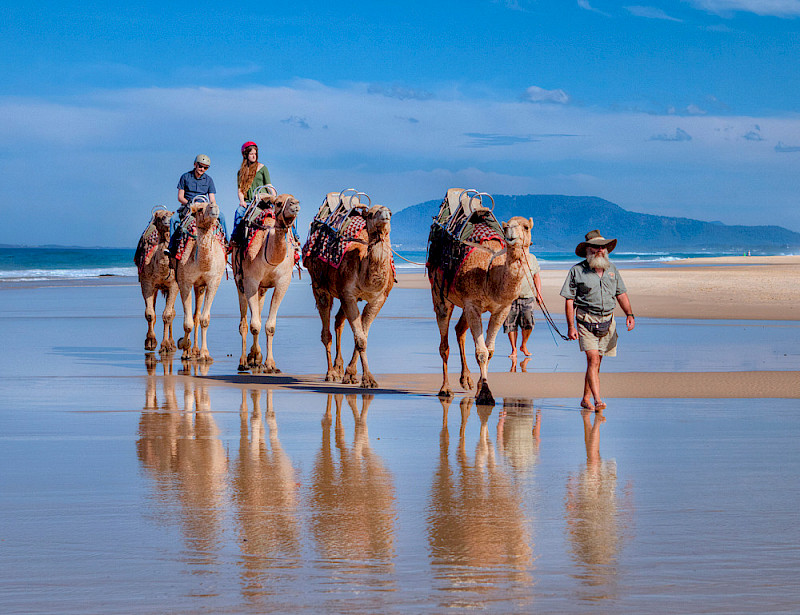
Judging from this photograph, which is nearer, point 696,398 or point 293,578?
point 293,578

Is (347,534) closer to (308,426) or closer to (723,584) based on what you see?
(723,584)

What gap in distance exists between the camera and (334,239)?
44.5 feet

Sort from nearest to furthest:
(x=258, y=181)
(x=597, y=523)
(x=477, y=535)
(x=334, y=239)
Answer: (x=477, y=535) < (x=597, y=523) < (x=334, y=239) < (x=258, y=181)

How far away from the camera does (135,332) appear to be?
70.0 feet

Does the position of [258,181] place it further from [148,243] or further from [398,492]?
[398,492]

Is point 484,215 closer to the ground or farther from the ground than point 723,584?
farther from the ground

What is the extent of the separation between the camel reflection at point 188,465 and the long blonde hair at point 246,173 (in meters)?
4.74

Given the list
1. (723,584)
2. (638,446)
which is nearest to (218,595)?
(723,584)

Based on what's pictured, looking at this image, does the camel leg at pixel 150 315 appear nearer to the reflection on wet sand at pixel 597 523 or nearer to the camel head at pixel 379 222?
the camel head at pixel 379 222

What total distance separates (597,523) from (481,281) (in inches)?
225

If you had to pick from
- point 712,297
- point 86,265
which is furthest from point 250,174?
point 86,265

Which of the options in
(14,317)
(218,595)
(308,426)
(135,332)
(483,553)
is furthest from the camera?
(14,317)

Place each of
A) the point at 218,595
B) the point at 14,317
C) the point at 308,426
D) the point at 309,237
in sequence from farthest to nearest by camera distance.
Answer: the point at 14,317 < the point at 309,237 < the point at 308,426 < the point at 218,595

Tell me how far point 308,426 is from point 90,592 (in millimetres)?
4819
